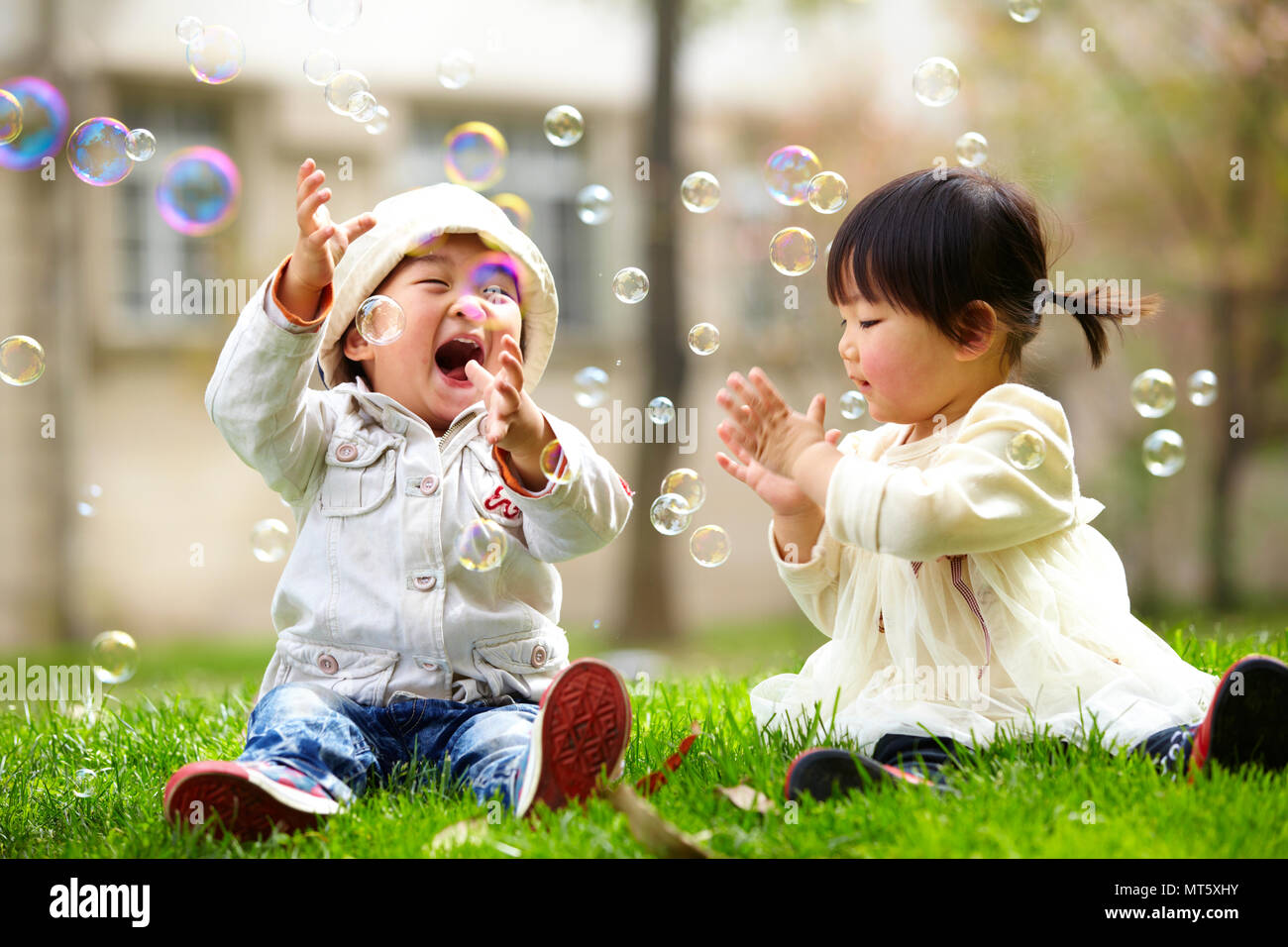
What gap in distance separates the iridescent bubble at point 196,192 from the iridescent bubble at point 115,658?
985mm

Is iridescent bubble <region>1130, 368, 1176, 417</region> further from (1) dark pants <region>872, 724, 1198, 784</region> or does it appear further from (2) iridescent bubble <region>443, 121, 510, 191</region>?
(2) iridescent bubble <region>443, 121, 510, 191</region>

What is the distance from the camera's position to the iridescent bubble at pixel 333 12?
11.2 feet

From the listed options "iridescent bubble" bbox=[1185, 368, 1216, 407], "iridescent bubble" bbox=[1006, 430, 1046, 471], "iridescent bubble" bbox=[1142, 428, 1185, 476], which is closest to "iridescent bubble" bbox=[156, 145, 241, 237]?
"iridescent bubble" bbox=[1006, 430, 1046, 471]

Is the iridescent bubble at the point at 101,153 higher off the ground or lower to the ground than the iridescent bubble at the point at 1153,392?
higher

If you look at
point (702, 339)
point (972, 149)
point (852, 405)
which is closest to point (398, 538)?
point (702, 339)

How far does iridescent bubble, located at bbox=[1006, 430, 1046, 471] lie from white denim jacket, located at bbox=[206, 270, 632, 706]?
743 mm

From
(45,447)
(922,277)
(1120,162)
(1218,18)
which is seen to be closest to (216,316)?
(45,447)

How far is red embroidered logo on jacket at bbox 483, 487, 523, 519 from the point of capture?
9.09ft

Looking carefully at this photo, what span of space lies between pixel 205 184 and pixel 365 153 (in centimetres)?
729

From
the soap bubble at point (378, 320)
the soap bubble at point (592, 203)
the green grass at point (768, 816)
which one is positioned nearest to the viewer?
the green grass at point (768, 816)

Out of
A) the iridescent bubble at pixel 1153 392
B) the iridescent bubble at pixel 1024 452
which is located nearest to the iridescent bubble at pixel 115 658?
the iridescent bubble at pixel 1024 452

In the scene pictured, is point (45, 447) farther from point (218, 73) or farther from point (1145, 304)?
point (1145, 304)

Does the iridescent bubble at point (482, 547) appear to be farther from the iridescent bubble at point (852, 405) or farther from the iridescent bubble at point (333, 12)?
the iridescent bubble at point (333, 12)

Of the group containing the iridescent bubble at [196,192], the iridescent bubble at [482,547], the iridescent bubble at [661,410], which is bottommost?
the iridescent bubble at [482,547]
